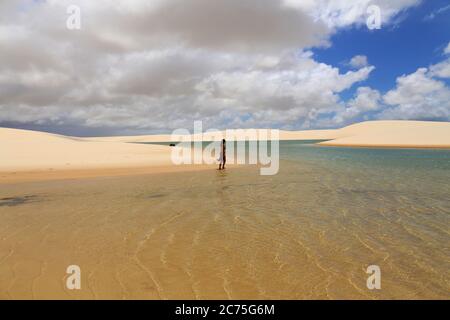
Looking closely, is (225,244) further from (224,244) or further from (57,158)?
(57,158)

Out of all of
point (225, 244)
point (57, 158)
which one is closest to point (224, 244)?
point (225, 244)

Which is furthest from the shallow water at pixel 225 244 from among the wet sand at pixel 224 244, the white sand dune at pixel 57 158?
the white sand dune at pixel 57 158

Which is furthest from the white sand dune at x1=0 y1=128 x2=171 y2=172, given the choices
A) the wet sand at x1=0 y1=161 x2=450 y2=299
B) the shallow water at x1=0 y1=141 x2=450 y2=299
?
the shallow water at x1=0 y1=141 x2=450 y2=299

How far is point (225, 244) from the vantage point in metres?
7.66

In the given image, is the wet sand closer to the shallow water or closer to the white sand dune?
the shallow water

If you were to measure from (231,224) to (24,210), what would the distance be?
7.82 meters

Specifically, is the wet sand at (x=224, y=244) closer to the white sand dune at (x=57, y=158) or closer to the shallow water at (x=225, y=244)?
the shallow water at (x=225, y=244)

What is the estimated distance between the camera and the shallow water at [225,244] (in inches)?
→ 211

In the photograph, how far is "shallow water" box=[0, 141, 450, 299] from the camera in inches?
211

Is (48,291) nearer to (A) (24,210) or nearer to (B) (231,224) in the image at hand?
(B) (231,224)

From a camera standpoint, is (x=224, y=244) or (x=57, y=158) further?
(x=57, y=158)

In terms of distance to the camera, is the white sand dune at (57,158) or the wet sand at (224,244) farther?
the white sand dune at (57,158)

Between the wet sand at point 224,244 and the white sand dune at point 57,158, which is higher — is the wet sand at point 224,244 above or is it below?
below
